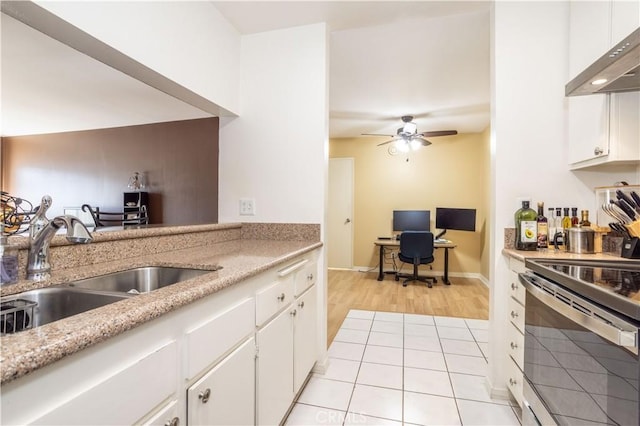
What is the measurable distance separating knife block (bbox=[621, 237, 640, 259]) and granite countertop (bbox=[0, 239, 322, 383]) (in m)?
1.64

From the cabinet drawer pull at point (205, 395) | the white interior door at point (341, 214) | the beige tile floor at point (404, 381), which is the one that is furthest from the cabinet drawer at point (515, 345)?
the white interior door at point (341, 214)

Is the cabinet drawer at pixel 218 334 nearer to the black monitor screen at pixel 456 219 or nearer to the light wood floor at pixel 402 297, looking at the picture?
the light wood floor at pixel 402 297

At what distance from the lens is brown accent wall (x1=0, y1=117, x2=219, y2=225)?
3500mm

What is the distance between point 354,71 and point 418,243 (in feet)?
8.17

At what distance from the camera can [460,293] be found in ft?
13.3

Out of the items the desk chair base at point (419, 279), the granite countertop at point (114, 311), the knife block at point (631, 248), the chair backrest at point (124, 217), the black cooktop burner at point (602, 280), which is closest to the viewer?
the granite countertop at point (114, 311)

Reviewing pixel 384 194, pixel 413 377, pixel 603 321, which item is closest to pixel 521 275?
pixel 603 321

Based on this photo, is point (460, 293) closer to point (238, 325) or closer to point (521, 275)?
point (521, 275)

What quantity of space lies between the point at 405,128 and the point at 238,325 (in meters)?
3.75

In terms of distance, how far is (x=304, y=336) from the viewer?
1.74 metres

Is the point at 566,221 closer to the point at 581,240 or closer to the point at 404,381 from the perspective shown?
the point at 581,240

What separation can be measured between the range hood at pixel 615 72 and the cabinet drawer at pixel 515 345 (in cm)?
127

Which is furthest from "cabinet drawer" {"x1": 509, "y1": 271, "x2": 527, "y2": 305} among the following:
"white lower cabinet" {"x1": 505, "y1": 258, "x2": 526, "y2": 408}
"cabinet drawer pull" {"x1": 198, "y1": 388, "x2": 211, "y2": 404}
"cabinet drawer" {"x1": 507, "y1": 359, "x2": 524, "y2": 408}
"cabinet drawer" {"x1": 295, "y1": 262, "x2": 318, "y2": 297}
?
"cabinet drawer pull" {"x1": 198, "y1": 388, "x2": 211, "y2": 404}

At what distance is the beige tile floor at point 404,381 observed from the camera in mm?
1629
